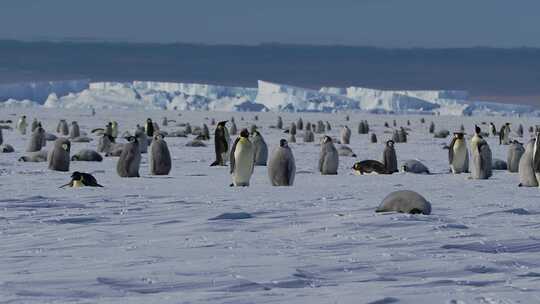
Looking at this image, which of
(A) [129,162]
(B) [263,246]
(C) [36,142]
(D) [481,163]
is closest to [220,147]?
(A) [129,162]

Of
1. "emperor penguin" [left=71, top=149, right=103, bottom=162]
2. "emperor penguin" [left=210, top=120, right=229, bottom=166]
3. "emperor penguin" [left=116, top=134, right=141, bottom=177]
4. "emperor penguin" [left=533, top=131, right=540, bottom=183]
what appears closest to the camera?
"emperor penguin" [left=533, top=131, right=540, bottom=183]

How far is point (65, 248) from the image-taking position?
8086mm

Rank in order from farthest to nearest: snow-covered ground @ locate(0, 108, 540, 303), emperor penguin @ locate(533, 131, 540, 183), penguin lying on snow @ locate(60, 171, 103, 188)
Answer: emperor penguin @ locate(533, 131, 540, 183) → penguin lying on snow @ locate(60, 171, 103, 188) → snow-covered ground @ locate(0, 108, 540, 303)

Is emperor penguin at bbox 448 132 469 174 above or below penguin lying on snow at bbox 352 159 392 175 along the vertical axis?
above

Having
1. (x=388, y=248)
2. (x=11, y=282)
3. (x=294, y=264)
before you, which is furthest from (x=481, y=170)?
(x=11, y=282)

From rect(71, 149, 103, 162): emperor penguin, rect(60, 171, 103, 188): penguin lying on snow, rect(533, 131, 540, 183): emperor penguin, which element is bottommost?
rect(60, 171, 103, 188): penguin lying on snow

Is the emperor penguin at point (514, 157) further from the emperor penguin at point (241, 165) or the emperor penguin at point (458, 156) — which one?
the emperor penguin at point (241, 165)

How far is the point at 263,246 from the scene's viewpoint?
27.1ft

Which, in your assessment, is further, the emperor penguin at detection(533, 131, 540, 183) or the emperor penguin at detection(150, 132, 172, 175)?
the emperor penguin at detection(150, 132, 172, 175)

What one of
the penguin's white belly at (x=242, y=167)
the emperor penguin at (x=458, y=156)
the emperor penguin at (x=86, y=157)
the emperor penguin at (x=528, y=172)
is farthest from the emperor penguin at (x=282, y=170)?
the emperor penguin at (x=86, y=157)

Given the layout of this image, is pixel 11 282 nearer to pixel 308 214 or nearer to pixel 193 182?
pixel 308 214

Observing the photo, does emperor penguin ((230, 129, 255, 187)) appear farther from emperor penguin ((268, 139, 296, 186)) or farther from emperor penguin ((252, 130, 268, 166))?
emperor penguin ((252, 130, 268, 166))

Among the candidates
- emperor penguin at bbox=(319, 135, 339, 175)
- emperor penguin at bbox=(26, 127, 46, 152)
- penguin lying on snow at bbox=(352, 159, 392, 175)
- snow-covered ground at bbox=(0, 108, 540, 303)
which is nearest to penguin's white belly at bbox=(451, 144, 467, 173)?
penguin lying on snow at bbox=(352, 159, 392, 175)

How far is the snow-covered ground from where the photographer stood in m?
6.31
